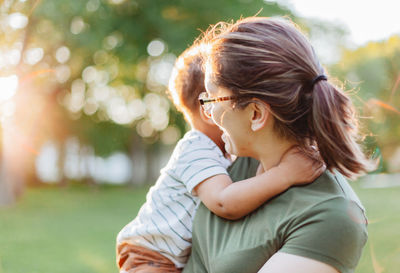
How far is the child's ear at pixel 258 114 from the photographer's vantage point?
1.30 metres

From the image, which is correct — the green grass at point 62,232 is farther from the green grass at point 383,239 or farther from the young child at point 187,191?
the young child at point 187,191

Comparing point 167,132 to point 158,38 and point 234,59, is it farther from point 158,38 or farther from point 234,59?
point 234,59

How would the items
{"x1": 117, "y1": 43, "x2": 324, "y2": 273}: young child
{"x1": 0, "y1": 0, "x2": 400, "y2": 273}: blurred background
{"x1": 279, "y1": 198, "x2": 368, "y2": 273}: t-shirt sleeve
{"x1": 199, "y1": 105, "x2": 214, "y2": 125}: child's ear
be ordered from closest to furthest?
{"x1": 279, "y1": 198, "x2": 368, "y2": 273}: t-shirt sleeve < {"x1": 117, "y1": 43, "x2": 324, "y2": 273}: young child < {"x1": 199, "y1": 105, "x2": 214, "y2": 125}: child's ear < {"x1": 0, "y1": 0, "x2": 400, "y2": 273}: blurred background

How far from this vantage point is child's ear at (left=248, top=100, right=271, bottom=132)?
1297 mm

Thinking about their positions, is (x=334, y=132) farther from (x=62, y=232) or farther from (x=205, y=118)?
(x=62, y=232)

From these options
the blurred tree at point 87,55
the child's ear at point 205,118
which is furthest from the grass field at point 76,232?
the blurred tree at point 87,55

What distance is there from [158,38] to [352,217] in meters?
14.0

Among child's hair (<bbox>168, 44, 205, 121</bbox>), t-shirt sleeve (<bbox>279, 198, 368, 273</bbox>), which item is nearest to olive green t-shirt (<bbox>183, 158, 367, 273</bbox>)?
t-shirt sleeve (<bbox>279, 198, 368, 273</bbox>)

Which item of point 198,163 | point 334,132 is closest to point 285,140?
point 334,132

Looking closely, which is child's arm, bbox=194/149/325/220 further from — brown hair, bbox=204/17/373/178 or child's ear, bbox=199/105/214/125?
child's ear, bbox=199/105/214/125

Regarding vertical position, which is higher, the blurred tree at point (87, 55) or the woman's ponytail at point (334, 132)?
the blurred tree at point (87, 55)

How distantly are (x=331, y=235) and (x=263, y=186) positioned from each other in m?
0.27

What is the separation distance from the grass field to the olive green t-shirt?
1518 millimetres

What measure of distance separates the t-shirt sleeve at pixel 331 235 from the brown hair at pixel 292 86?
0.15 metres
